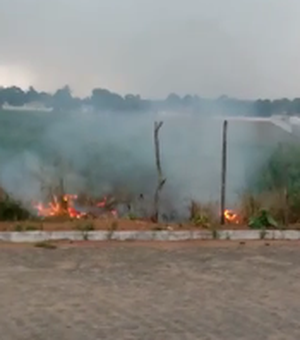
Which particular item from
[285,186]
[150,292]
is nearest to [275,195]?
[285,186]

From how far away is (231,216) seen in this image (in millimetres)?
11891

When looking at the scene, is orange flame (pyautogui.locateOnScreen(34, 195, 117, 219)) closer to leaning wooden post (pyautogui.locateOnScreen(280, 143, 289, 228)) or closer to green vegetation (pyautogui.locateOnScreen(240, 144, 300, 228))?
green vegetation (pyautogui.locateOnScreen(240, 144, 300, 228))

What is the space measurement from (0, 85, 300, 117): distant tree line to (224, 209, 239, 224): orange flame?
882cm

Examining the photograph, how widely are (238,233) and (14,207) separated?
12.5 feet

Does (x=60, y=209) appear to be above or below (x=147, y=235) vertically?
above

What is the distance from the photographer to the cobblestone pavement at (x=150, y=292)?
5.59 meters

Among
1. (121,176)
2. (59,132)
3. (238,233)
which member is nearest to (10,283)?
(238,233)

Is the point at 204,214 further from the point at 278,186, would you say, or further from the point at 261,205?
the point at 278,186

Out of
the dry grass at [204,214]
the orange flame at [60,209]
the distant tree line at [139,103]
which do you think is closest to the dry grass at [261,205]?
the dry grass at [204,214]

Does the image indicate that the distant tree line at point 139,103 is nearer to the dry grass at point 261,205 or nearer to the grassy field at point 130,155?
the grassy field at point 130,155

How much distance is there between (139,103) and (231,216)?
1042 cm

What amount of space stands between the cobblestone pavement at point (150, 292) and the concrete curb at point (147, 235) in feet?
1.48

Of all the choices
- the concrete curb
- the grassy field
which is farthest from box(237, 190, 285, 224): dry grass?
the concrete curb

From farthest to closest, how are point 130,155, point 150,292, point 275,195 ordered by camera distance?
point 130,155, point 275,195, point 150,292
